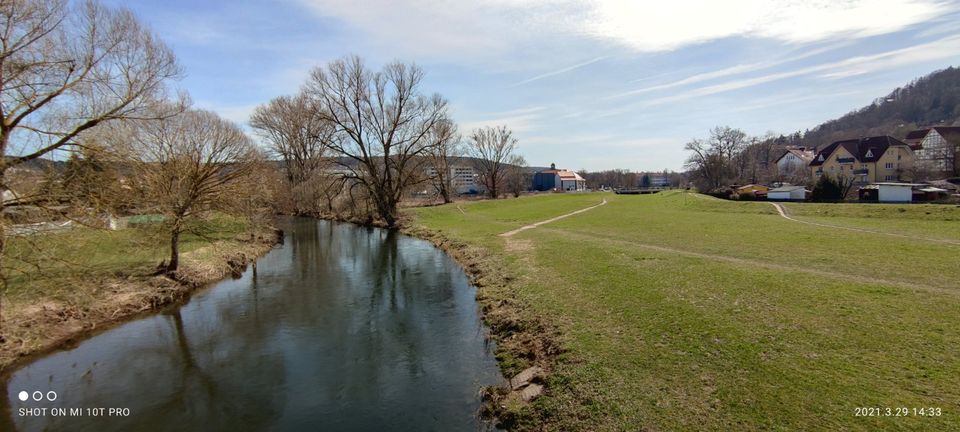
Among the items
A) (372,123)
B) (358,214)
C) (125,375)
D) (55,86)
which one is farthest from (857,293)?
(358,214)

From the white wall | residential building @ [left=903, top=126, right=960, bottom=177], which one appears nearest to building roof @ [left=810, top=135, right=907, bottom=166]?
residential building @ [left=903, top=126, right=960, bottom=177]

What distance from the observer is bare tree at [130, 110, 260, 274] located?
15.1 metres

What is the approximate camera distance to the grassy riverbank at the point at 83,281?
973cm

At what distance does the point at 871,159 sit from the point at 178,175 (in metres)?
78.2

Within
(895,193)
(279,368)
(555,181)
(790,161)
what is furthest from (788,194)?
(555,181)

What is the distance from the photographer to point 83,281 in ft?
40.5

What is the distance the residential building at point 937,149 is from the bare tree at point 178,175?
6460cm

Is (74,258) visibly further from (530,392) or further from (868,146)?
(868,146)

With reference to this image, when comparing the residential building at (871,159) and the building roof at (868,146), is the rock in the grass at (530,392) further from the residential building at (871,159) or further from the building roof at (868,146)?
the building roof at (868,146)

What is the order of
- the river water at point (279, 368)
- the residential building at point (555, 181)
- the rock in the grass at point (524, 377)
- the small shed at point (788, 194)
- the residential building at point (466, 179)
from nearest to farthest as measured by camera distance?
the river water at point (279, 368) → the rock in the grass at point (524, 377) → the small shed at point (788, 194) → the residential building at point (466, 179) → the residential building at point (555, 181)

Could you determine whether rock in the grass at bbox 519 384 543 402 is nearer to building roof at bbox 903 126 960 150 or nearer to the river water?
the river water

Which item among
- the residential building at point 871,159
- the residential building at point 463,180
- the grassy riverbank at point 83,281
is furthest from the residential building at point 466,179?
the grassy riverbank at point 83,281

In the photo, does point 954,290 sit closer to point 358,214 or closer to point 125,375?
point 125,375

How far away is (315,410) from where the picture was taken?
773cm
